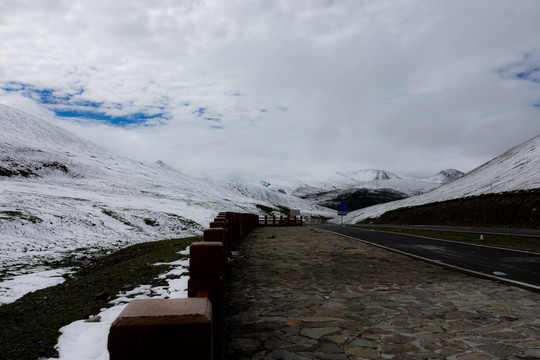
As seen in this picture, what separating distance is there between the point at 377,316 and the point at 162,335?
177 inches

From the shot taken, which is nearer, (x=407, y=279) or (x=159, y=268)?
(x=407, y=279)

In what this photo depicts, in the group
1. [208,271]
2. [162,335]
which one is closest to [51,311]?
[208,271]

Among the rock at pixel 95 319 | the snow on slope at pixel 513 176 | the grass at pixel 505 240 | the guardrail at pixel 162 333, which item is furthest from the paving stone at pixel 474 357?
the snow on slope at pixel 513 176

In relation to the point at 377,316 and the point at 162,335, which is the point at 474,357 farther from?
the point at 162,335

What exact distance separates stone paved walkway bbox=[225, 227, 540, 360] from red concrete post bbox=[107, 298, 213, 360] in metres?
2.71

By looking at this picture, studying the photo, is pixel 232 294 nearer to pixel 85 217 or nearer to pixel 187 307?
pixel 187 307

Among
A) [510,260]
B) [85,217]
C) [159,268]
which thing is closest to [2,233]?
[85,217]

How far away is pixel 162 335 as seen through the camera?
1408 mm

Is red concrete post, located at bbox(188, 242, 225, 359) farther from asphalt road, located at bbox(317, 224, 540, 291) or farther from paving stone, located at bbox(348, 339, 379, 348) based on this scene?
asphalt road, located at bbox(317, 224, 540, 291)

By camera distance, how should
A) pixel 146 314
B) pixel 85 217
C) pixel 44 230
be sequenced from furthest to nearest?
pixel 85 217 < pixel 44 230 < pixel 146 314

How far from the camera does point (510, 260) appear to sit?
10.3m

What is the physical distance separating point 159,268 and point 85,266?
703 cm

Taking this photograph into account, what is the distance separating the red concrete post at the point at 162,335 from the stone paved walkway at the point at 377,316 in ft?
8.89

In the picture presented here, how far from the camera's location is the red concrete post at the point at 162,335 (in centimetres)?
138
